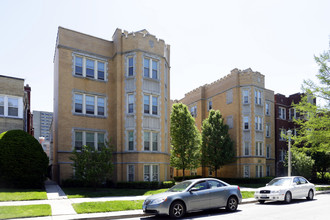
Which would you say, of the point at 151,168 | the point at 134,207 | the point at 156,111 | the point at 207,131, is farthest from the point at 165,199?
the point at 207,131

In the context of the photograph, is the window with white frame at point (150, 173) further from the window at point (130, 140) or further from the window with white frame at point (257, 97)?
the window with white frame at point (257, 97)

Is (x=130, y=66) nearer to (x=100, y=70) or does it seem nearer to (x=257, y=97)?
(x=100, y=70)

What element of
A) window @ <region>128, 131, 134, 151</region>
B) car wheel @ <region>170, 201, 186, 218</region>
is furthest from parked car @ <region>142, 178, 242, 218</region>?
window @ <region>128, 131, 134, 151</region>

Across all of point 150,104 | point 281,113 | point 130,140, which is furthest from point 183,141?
point 281,113

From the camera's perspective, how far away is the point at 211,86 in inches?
1534

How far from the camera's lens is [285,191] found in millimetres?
14602

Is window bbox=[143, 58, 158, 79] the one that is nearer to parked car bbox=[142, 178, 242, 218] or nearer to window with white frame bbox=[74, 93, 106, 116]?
window with white frame bbox=[74, 93, 106, 116]

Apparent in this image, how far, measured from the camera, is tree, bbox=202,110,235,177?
104 ft

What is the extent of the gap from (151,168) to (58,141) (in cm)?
755

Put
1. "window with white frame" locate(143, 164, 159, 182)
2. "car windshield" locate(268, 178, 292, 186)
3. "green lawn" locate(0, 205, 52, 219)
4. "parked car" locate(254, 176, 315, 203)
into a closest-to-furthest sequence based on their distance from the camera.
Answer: "green lawn" locate(0, 205, 52, 219) < "parked car" locate(254, 176, 315, 203) < "car windshield" locate(268, 178, 292, 186) < "window with white frame" locate(143, 164, 159, 182)

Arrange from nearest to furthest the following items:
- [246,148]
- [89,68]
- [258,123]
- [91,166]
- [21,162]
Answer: [21,162], [91,166], [89,68], [246,148], [258,123]

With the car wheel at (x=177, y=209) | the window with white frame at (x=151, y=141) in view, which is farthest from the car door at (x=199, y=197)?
the window with white frame at (x=151, y=141)

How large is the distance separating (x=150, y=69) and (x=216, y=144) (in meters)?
12.8

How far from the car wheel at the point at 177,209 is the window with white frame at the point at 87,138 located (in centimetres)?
1364
